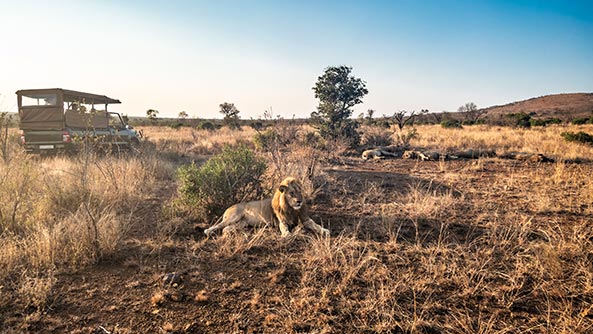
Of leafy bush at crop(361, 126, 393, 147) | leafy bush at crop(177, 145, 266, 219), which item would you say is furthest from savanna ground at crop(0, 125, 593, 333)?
leafy bush at crop(361, 126, 393, 147)

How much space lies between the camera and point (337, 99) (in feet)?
49.2

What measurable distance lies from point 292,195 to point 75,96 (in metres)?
10.7

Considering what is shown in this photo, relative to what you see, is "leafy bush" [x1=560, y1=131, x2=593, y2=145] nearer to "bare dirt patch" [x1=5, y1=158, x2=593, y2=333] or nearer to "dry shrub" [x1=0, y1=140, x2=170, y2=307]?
"bare dirt patch" [x1=5, y1=158, x2=593, y2=333]

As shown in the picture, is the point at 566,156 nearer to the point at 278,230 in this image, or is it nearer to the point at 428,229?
the point at 428,229

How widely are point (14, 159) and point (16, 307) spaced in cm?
389

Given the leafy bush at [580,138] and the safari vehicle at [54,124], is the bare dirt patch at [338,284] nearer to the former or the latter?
the safari vehicle at [54,124]

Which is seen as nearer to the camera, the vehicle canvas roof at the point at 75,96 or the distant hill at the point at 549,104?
the vehicle canvas roof at the point at 75,96

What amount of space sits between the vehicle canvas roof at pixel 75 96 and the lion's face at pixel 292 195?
32.9 feet

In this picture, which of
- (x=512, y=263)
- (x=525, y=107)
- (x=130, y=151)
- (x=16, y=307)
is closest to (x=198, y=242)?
(x=16, y=307)

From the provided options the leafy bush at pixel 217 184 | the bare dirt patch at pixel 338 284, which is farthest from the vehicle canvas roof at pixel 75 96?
the bare dirt patch at pixel 338 284

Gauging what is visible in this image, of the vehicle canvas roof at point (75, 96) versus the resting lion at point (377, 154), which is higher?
the vehicle canvas roof at point (75, 96)

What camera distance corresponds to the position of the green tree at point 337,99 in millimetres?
14719

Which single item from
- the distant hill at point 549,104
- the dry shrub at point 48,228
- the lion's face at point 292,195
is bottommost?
the dry shrub at point 48,228

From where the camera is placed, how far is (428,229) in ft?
14.2
